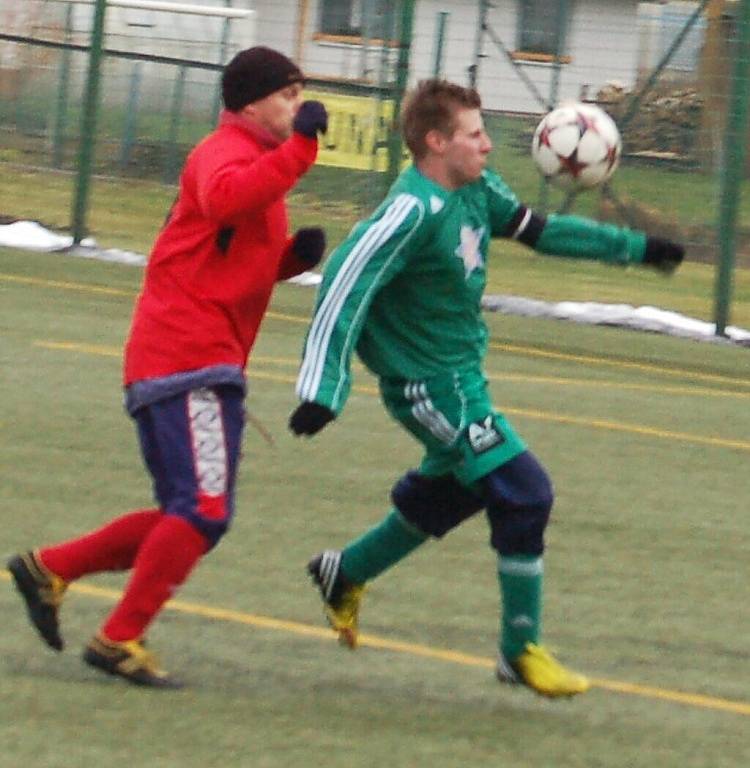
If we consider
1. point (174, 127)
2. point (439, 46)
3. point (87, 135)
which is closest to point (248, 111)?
point (87, 135)

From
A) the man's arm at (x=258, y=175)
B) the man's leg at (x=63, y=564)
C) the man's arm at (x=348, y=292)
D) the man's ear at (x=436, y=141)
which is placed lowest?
the man's leg at (x=63, y=564)

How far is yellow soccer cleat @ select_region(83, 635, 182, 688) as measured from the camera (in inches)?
217

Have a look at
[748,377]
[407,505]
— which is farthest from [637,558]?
[748,377]

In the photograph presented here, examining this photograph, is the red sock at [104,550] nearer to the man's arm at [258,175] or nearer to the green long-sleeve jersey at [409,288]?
the green long-sleeve jersey at [409,288]

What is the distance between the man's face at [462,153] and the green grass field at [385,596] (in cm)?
123

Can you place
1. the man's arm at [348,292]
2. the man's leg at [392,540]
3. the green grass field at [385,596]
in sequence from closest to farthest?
the green grass field at [385,596] → the man's arm at [348,292] → the man's leg at [392,540]

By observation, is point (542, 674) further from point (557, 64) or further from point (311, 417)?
point (557, 64)

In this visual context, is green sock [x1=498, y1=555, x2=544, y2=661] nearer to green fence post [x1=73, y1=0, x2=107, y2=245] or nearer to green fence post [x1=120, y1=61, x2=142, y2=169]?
green fence post [x1=73, y1=0, x2=107, y2=245]

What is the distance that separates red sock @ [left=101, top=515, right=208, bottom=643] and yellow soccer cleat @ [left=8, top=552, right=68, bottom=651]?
0.20 meters

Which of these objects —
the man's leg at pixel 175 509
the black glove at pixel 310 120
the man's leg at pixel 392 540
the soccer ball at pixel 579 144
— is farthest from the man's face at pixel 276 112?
the soccer ball at pixel 579 144

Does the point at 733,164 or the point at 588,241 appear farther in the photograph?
the point at 733,164

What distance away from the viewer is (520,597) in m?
5.74

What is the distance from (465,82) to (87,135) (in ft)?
10.3

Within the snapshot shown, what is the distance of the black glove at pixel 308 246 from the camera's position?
5.84 metres
